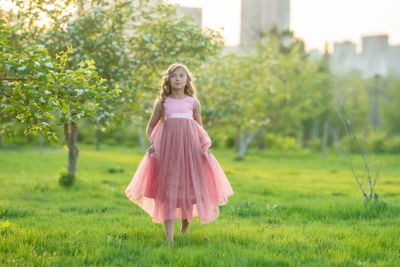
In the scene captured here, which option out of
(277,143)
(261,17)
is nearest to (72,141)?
(261,17)

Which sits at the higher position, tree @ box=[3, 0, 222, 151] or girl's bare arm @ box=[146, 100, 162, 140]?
tree @ box=[3, 0, 222, 151]

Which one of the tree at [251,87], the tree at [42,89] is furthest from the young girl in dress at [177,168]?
the tree at [251,87]

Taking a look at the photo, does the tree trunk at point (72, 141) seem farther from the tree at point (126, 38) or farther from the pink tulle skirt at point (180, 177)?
the pink tulle skirt at point (180, 177)

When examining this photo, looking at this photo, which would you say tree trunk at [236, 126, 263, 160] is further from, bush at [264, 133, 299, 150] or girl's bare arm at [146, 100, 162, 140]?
girl's bare arm at [146, 100, 162, 140]

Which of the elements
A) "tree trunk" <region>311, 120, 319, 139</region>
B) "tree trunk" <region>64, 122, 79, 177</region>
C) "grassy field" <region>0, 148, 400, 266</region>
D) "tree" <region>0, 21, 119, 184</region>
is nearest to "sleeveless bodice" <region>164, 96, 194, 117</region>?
"tree" <region>0, 21, 119, 184</region>

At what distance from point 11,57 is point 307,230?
5.22 m

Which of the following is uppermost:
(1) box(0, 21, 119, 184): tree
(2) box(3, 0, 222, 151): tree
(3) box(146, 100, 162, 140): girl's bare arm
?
(2) box(3, 0, 222, 151): tree

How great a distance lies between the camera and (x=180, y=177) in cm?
603

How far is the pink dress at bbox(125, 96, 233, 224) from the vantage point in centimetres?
602

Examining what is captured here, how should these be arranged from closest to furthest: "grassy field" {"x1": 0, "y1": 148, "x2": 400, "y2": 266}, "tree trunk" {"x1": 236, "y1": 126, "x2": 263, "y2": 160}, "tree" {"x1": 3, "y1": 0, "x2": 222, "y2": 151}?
"grassy field" {"x1": 0, "y1": 148, "x2": 400, "y2": 266} < "tree" {"x1": 3, "y1": 0, "x2": 222, "y2": 151} < "tree trunk" {"x1": 236, "y1": 126, "x2": 263, "y2": 160}

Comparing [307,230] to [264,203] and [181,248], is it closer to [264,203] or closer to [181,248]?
[181,248]

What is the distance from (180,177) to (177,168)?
5.4 inches

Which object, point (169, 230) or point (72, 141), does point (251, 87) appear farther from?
point (169, 230)

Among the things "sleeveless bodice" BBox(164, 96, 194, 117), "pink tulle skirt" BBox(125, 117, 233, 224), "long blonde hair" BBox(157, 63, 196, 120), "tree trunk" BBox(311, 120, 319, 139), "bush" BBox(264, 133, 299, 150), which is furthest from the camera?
"tree trunk" BBox(311, 120, 319, 139)
